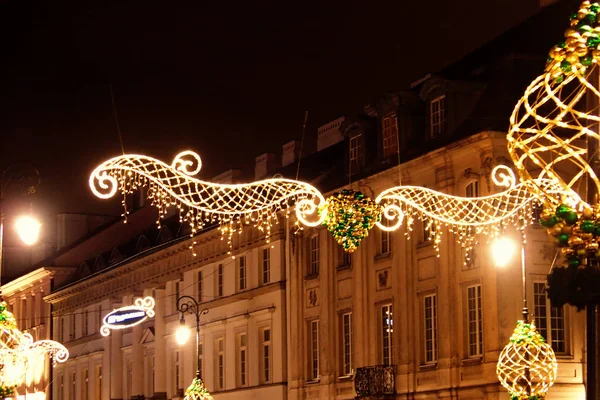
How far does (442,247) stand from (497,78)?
14.8ft

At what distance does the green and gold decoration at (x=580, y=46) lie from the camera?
1180 centimetres

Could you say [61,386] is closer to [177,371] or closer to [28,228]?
[177,371]

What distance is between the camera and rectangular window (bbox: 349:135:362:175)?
4125 centimetres

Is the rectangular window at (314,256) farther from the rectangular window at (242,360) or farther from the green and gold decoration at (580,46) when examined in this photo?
the green and gold decoration at (580,46)

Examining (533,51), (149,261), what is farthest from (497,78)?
(149,261)

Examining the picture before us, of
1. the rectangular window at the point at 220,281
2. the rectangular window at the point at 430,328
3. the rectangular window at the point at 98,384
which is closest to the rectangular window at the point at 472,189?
the rectangular window at the point at 430,328

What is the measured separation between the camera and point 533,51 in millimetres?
36094

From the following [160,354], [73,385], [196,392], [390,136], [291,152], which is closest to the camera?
[196,392]

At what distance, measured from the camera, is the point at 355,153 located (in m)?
41.5

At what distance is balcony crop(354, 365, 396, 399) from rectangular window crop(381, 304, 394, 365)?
366 mm

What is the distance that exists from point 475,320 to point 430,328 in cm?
232

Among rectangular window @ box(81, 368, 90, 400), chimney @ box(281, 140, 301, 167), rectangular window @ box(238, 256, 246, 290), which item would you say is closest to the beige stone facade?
rectangular window @ box(238, 256, 246, 290)

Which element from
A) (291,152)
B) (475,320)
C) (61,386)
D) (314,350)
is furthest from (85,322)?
(475,320)

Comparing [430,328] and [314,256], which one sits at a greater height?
[314,256]
